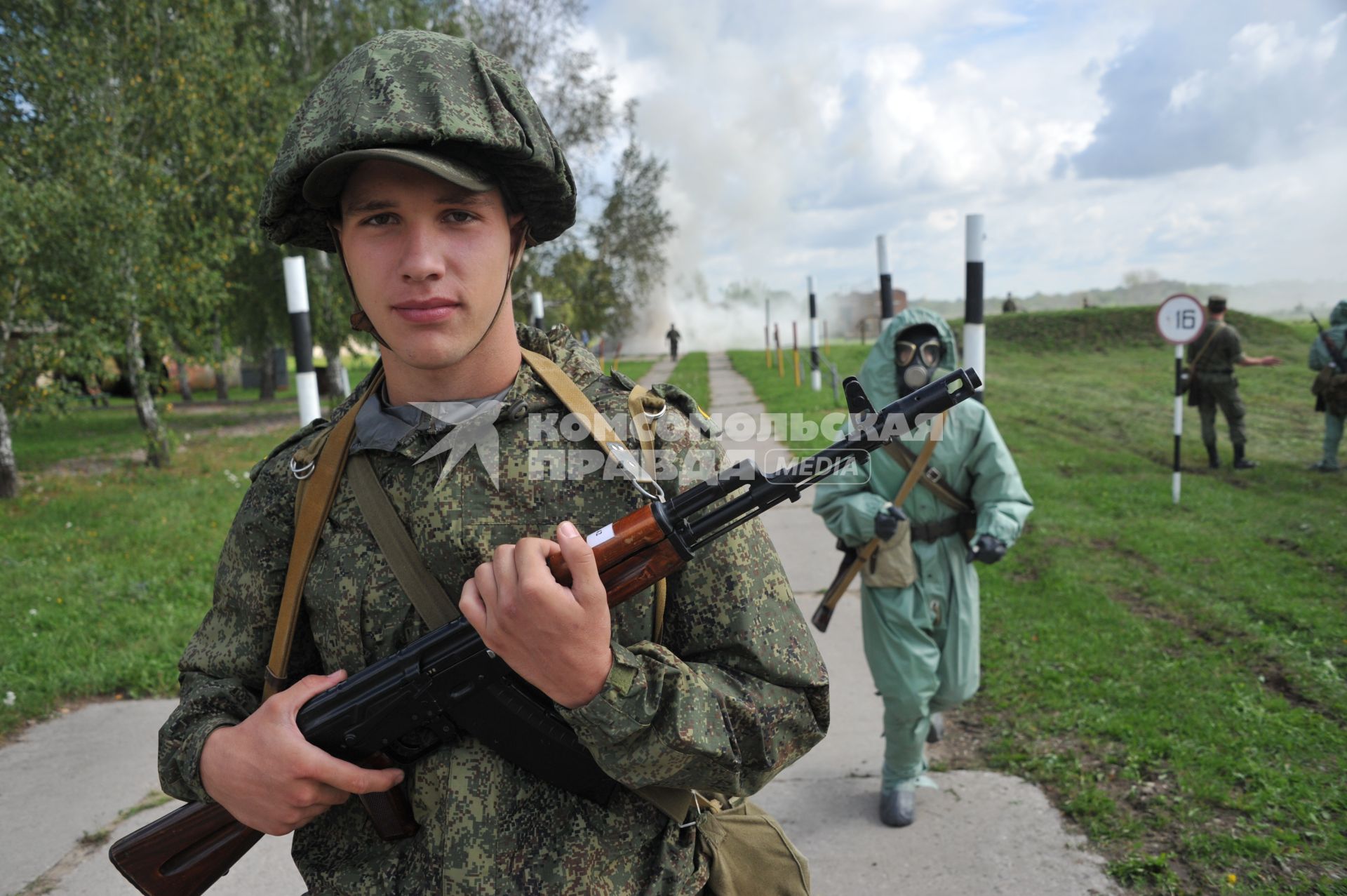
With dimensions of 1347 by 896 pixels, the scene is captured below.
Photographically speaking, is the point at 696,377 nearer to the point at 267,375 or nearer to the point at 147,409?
the point at 267,375

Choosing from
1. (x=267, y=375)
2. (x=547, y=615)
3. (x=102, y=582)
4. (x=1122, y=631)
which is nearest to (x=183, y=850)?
(x=547, y=615)

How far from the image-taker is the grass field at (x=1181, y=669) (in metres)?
3.60

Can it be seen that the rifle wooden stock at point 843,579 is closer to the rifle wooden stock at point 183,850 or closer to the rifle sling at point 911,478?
the rifle sling at point 911,478

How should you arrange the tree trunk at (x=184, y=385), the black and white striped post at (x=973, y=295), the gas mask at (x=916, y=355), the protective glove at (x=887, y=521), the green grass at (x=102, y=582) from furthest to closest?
the tree trunk at (x=184, y=385)
the black and white striped post at (x=973, y=295)
the green grass at (x=102, y=582)
the gas mask at (x=916, y=355)
the protective glove at (x=887, y=521)

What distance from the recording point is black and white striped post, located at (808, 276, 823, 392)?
14898mm

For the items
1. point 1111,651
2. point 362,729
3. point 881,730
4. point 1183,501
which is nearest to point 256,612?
point 362,729

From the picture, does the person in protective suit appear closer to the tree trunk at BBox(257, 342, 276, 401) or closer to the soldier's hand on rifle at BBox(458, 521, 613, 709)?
the soldier's hand on rifle at BBox(458, 521, 613, 709)

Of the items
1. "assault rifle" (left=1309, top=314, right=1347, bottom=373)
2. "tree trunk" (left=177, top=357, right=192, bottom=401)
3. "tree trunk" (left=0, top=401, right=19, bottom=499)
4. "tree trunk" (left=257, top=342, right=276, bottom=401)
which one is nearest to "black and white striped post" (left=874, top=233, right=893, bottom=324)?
"assault rifle" (left=1309, top=314, right=1347, bottom=373)

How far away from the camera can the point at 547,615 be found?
3.66ft

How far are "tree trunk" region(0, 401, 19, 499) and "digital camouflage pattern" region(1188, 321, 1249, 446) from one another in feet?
47.3

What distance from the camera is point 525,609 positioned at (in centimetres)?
112

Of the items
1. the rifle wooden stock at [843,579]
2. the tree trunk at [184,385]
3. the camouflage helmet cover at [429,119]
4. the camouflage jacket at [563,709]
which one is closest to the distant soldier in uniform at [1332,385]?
the rifle wooden stock at [843,579]

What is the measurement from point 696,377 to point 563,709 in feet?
73.8

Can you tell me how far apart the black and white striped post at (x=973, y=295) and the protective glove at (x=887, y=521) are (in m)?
2.27
